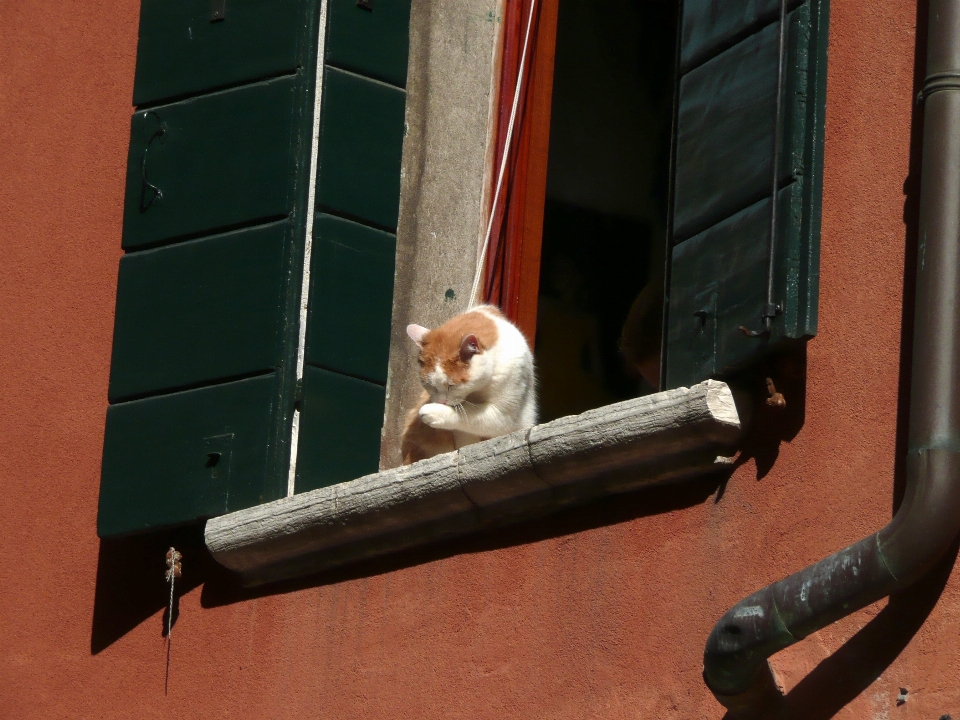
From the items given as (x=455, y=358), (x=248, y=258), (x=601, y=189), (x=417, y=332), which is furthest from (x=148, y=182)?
(x=601, y=189)

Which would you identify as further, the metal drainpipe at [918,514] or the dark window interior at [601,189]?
the dark window interior at [601,189]

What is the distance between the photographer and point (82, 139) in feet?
19.5

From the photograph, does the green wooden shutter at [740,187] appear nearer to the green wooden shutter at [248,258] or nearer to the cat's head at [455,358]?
the cat's head at [455,358]

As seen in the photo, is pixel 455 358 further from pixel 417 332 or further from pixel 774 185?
pixel 774 185

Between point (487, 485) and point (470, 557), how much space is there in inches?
8.6

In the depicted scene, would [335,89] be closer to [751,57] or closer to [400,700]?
[751,57]

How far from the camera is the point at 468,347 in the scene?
516cm

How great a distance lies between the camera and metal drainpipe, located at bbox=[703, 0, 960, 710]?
12.9 feet

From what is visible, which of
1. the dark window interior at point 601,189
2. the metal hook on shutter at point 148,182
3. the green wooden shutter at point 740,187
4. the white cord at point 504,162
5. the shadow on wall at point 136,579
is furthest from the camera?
the dark window interior at point 601,189

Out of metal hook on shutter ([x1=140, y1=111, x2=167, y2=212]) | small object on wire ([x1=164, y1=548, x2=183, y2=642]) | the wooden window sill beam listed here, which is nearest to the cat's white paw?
the wooden window sill beam

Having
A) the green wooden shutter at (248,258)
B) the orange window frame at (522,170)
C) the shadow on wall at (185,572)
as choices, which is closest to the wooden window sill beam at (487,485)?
the shadow on wall at (185,572)

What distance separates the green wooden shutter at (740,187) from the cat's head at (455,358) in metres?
0.71

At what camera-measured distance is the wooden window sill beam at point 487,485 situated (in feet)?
14.4

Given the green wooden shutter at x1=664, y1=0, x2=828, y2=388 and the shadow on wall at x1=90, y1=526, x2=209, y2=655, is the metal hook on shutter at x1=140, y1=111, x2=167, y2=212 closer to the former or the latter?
the shadow on wall at x1=90, y1=526, x2=209, y2=655
